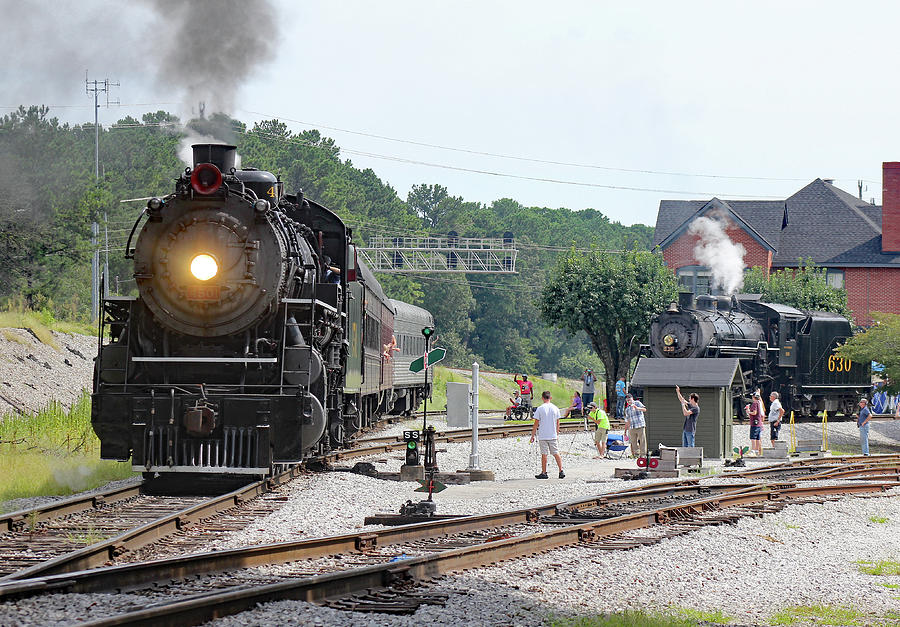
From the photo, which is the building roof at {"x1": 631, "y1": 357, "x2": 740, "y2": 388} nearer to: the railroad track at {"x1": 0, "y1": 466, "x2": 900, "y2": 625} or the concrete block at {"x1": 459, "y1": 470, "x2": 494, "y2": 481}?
the concrete block at {"x1": 459, "y1": 470, "x2": 494, "y2": 481}

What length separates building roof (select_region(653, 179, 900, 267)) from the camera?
62.8 m

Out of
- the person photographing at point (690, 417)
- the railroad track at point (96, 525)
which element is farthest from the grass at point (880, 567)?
the person photographing at point (690, 417)

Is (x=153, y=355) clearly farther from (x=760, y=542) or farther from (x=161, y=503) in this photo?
(x=760, y=542)

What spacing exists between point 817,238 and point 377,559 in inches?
2381

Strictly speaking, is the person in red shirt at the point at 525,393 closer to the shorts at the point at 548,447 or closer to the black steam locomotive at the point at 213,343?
the shorts at the point at 548,447

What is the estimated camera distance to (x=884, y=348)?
2955 centimetres

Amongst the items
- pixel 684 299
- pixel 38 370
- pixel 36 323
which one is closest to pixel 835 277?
pixel 684 299

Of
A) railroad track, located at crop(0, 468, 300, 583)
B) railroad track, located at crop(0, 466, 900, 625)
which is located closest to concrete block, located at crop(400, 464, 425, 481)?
railroad track, located at crop(0, 468, 300, 583)

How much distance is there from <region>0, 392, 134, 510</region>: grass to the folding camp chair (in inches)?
390

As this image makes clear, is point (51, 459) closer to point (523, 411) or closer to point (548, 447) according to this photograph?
point (548, 447)

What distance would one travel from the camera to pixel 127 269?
52406mm

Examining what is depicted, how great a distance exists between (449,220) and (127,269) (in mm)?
49559

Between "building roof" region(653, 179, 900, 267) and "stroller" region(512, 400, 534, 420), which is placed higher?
"building roof" region(653, 179, 900, 267)

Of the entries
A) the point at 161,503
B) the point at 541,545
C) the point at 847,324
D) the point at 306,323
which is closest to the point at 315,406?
the point at 306,323
